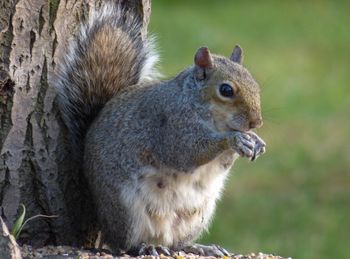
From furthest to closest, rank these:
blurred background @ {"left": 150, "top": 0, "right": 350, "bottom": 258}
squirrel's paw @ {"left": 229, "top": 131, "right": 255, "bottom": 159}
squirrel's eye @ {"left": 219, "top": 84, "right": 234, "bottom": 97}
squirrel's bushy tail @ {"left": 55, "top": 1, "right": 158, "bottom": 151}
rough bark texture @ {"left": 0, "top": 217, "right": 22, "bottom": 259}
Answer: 1. blurred background @ {"left": 150, "top": 0, "right": 350, "bottom": 258}
2. squirrel's bushy tail @ {"left": 55, "top": 1, "right": 158, "bottom": 151}
3. squirrel's eye @ {"left": 219, "top": 84, "right": 234, "bottom": 97}
4. squirrel's paw @ {"left": 229, "top": 131, "right": 255, "bottom": 159}
5. rough bark texture @ {"left": 0, "top": 217, "right": 22, "bottom": 259}

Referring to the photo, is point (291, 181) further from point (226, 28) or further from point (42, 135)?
point (226, 28)

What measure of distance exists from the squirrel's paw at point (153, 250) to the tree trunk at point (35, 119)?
37 cm

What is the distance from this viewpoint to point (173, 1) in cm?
1352

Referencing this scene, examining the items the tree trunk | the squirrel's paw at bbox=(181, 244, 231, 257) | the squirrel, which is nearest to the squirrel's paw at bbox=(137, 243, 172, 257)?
the squirrel

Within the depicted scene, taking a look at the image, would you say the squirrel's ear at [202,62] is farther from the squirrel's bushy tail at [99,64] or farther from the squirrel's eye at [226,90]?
the squirrel's bushy tail at [99,64]

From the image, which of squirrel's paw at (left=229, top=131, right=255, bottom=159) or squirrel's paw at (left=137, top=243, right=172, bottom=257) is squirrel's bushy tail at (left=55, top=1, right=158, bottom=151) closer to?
squirrel's paw at (left=137, top=243, right=172, bottom=257)

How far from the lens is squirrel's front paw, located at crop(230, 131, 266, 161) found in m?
3.58

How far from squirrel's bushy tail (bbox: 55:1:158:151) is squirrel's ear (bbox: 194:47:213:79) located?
375 millimetres

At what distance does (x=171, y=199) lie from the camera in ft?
12.4

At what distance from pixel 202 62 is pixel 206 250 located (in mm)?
739

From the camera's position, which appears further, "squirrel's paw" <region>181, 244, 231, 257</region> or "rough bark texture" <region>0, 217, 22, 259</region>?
"squirrel's paw" <region>181, 244, 231, 257</region>

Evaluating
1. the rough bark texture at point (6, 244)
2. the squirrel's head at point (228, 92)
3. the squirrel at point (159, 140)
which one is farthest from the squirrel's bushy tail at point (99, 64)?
the rough bark texture at point (6, 244)

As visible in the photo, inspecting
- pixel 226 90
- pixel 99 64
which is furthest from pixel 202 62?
pixel 99 64

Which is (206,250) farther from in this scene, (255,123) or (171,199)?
(255,123)
